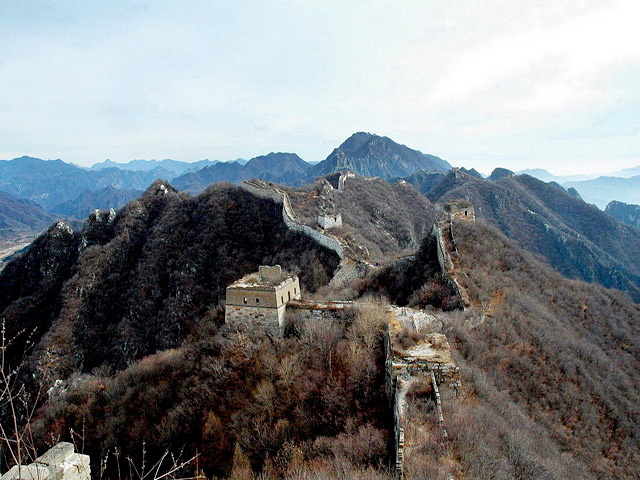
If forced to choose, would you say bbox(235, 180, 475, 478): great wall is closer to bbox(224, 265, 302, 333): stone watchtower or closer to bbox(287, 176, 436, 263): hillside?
bbox(224, 265, 302, 333): stone watchtower

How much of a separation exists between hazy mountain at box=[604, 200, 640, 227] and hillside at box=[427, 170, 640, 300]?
6104 cm

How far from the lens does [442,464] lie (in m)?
7.86

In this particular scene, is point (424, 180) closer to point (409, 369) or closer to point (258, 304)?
point (258, 304)

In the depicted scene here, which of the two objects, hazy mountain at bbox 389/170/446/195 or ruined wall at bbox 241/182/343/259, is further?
hazy mountain at bbox 389/170/446/195

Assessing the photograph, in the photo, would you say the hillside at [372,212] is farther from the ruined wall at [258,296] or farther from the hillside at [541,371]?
the ruined wall at [258,296]

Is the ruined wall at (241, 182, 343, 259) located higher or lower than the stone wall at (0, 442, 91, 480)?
higher

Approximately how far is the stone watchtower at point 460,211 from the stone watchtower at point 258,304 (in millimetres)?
16291

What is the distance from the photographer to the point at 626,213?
16100cm

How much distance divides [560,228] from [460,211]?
3366 inches

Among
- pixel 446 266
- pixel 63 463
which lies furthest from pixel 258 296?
pixel 446 266

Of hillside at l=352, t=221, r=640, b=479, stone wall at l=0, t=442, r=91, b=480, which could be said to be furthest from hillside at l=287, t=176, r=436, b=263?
stone wall at l=0, t=442, r=91, b=480

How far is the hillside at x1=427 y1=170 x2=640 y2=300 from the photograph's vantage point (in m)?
81.8

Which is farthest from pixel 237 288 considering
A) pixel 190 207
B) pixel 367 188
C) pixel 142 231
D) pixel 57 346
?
pixel 367 188

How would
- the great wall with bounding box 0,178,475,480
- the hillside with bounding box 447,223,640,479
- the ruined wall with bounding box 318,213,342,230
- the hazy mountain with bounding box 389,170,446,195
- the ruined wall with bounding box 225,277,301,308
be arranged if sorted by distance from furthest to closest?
1. the hazy mountain with bounding box 389,170,446,195
2. the ruined wall with bounding box 318,213,342,230
3. the ruined wall with bounding box 225,277,301,308
4. the hillside with bounding box 447,223,640,479
5. the great wall with bounding box 0,178,475,480
